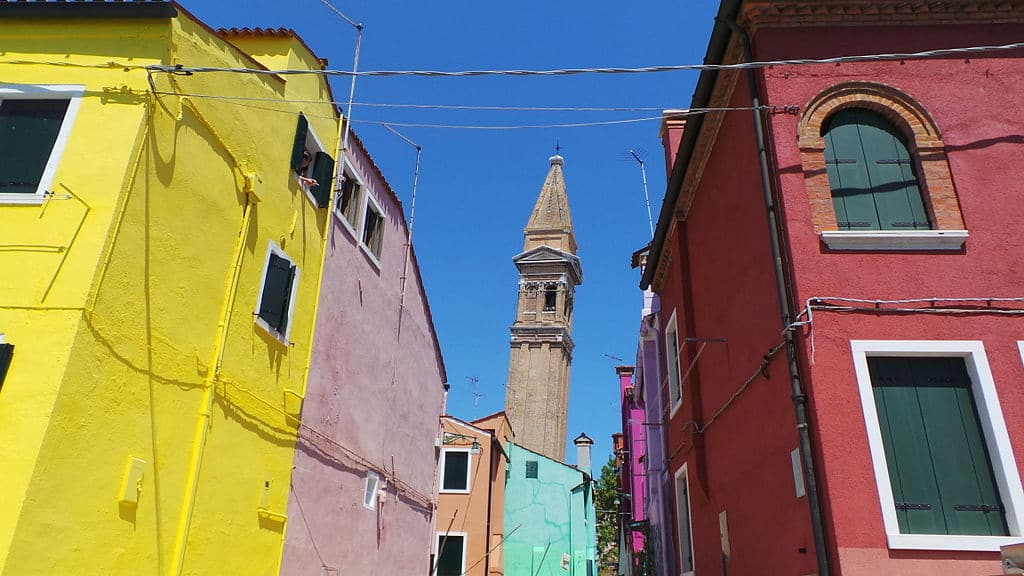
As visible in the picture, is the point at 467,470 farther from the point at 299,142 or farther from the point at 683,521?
the point at 299,142

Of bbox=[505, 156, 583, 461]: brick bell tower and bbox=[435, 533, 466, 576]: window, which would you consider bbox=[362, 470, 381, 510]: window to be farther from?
bbox=[505, 156, 583, 461]: brick bell tower

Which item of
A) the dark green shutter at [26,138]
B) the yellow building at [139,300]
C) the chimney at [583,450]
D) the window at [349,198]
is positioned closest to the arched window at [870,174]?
the yellow building at [139,300]

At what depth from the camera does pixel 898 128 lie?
24.1 ft

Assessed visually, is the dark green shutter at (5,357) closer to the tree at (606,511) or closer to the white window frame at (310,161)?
the white window frame at (310,161)

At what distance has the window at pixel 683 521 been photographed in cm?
1165

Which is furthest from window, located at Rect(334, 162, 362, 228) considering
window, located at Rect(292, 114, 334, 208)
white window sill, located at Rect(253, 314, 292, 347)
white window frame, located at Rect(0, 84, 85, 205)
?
white window frame, located at Rect(0, 84, 85, 205)

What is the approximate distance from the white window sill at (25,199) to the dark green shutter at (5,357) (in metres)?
1.47

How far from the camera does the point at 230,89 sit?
28.3 feet

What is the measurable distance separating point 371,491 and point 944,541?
9182 millimetres

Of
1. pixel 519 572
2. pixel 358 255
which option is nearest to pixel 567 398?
pixel 519 572

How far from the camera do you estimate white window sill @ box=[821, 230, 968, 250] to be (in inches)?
258

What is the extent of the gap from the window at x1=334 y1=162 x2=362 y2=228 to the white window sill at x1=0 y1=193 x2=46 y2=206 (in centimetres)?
528

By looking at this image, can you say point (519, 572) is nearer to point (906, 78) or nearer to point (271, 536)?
point (271, 536)

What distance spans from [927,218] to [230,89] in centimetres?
813
